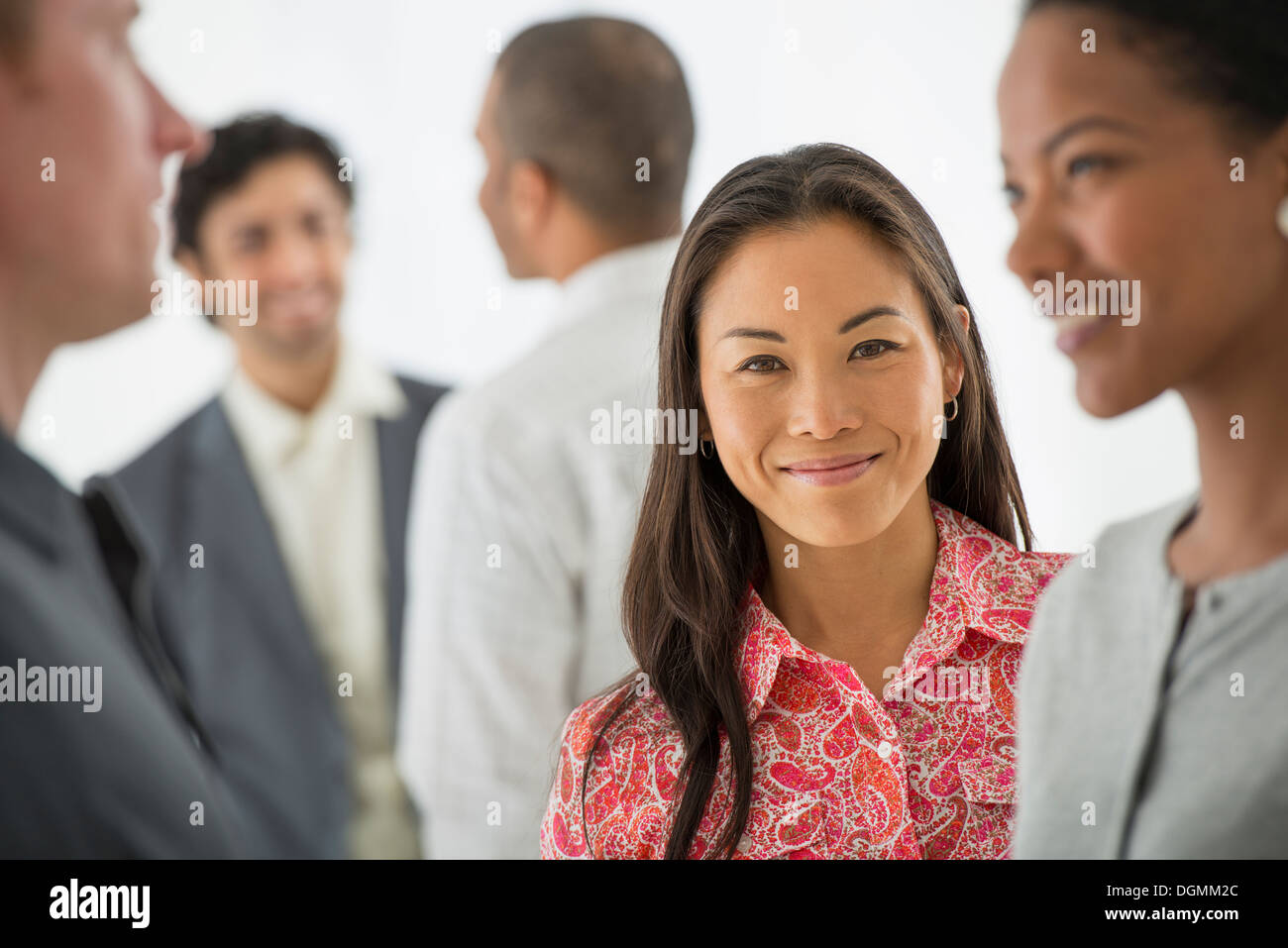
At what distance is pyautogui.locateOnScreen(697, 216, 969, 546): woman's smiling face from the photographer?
89cm

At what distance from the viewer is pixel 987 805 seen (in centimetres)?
94

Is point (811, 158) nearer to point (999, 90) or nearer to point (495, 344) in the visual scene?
point (999, 90)

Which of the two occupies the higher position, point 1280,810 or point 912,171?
point 912,171

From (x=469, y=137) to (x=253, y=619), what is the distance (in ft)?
2.00

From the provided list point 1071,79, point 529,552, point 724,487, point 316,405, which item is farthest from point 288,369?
point 1071,79

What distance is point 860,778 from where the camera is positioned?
0.91 m

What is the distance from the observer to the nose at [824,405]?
2.91ft

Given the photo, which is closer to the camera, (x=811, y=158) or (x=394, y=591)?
(x=811, y=158)

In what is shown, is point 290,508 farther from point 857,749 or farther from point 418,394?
point 857,749

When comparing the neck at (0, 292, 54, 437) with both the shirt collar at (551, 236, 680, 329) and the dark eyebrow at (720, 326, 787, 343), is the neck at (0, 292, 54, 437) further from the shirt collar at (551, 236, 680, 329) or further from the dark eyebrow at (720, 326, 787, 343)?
the dark eyebrow at (720, 326, 787, 343)

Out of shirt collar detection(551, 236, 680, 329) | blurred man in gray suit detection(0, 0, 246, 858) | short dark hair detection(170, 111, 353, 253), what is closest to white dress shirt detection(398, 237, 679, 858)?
shirt collar detection(551, 236, 680, 329)
